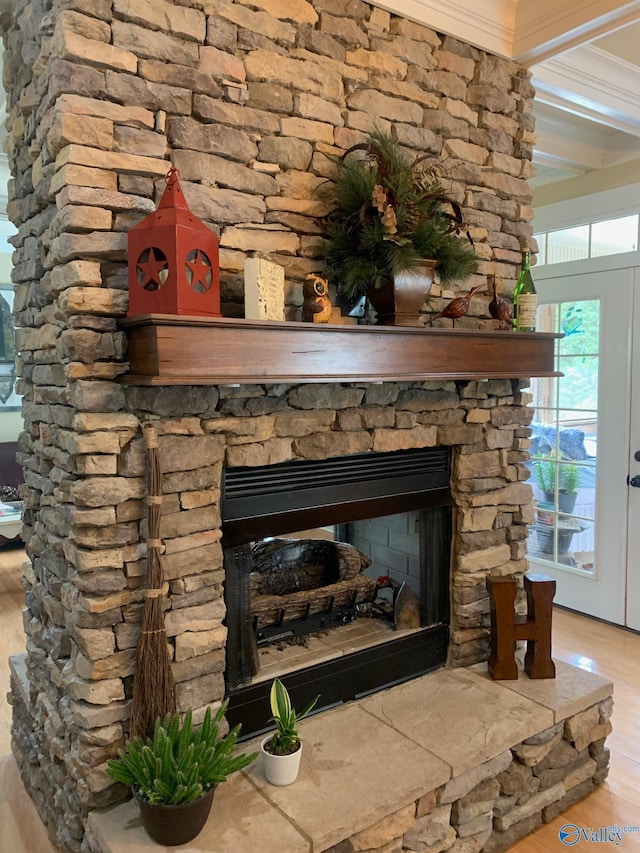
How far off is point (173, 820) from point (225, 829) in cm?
16

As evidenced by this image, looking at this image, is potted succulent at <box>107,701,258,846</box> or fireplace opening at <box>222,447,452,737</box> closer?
potted succulent at <box>107,701,258,846</box>

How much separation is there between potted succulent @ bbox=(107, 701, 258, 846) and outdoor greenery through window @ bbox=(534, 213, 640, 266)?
3148 mm

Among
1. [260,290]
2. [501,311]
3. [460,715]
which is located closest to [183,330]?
[260,290]

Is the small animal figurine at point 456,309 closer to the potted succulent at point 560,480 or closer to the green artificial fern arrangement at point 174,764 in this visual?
the green artificial fern arrangement at point 174,764

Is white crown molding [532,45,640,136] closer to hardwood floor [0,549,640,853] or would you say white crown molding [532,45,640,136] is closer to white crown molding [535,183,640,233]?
white crown molding [535,183,640,233]

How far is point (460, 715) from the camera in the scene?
2.18 metres

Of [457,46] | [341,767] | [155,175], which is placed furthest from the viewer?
[457,46]

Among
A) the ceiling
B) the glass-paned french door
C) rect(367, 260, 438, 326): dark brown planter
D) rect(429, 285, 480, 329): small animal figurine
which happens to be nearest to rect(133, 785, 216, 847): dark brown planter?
rect(367, 260, 438, 326): dark brown planter

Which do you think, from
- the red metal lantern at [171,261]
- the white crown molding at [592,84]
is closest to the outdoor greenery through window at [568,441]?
the white crown molding at [592,84]

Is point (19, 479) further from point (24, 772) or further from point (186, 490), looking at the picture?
point (186, 490)

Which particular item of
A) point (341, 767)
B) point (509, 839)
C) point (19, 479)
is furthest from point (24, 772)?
point (19, 479)

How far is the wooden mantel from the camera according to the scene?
1.57 metres

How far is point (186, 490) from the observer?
182 centimetres

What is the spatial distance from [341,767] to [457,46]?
2.40 m
